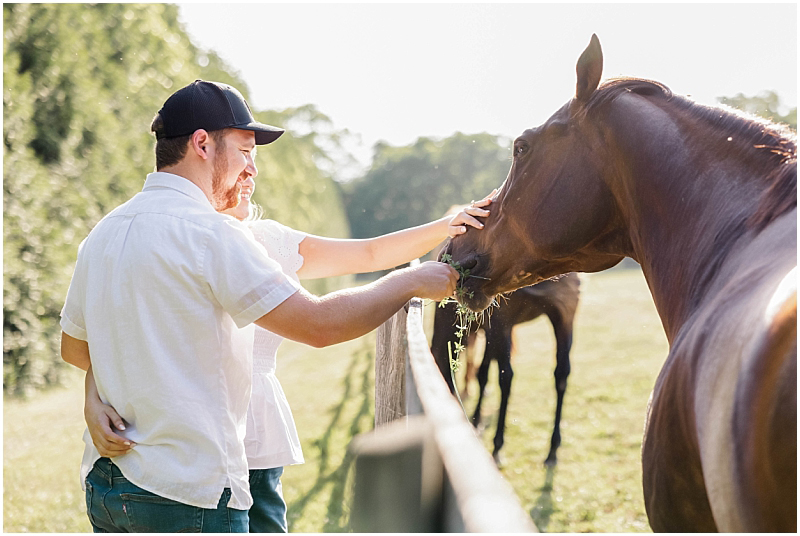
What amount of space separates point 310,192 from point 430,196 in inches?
911

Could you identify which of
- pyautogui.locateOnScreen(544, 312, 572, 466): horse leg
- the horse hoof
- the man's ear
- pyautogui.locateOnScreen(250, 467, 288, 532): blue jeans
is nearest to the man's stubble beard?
the man's ear

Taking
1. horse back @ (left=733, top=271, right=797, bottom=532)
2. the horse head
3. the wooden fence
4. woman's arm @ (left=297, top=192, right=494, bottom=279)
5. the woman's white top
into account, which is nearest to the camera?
the wooden fence

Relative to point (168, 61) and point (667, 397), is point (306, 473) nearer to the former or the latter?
point (667, 397)

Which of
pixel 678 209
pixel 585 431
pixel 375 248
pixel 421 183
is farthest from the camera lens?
pixel 421 183

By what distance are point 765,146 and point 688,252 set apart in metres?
0.38

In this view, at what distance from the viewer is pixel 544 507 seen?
15.4ft

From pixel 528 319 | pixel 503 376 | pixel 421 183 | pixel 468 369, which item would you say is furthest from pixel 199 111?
pixel 421 183

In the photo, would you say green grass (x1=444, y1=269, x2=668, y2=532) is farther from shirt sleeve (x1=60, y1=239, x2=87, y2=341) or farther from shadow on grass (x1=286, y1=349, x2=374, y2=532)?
shirt sleeve (x1=60, y1=239, x2=87, y2=341)

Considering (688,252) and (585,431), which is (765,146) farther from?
(585,431)

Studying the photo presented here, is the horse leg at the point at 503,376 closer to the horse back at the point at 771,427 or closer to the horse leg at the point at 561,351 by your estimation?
the horse leg at the point at 561,351

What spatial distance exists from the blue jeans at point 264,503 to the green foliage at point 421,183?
3535cm

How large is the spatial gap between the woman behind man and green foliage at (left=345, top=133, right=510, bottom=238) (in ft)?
113

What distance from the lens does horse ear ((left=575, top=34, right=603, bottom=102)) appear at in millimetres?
2232

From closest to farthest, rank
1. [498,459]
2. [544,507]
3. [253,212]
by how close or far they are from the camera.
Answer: [253,212]
[544,507]
[498,459]
